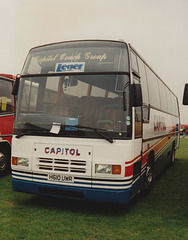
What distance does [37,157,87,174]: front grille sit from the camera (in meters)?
5.31

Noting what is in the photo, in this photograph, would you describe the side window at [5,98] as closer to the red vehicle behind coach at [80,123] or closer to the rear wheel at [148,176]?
the red vehicle behind coach at [80,123]

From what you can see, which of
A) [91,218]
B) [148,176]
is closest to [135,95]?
[91,218]

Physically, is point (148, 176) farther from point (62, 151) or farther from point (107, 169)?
point (62, 151)

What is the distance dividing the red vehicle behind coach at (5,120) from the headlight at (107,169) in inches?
165

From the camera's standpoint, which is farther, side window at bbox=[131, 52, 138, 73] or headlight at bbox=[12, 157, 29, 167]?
side window at bbox=[131, 52, 138, 73]

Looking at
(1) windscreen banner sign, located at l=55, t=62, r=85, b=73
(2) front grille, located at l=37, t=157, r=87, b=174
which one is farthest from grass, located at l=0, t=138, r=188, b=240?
(1) windscreen banner sign, located at l=55, t=62, r=85, b=73

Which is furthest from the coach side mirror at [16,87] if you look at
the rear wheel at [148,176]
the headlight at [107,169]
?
the rear wheel at [148,176]

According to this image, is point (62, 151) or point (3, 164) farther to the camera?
point (3, 164)

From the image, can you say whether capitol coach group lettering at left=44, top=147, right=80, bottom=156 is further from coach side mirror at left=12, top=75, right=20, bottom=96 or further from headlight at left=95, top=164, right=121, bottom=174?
coach side mirror at left=12, top=75, right=20, bottom=96

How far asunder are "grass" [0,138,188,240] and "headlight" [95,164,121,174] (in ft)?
2.81

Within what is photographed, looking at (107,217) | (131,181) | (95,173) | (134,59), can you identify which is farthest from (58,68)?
(107,217)

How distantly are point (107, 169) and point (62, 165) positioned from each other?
2.66 feet

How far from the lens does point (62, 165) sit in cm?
540

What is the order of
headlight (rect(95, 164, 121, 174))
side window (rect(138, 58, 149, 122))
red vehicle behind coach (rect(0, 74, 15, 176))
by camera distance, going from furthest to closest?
red vehicle behind coach (rect(0, 74, 15, 176)) → side window (rect(138, 58, 149, 122)) → headlight (rect(95, 164, 121, 174))
